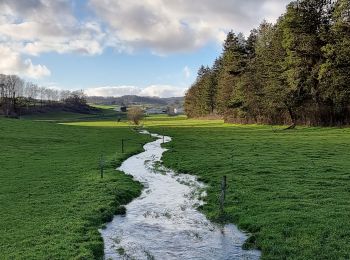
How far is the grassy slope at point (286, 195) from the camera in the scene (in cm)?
1519

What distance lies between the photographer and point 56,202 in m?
22.8

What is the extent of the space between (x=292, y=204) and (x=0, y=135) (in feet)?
176

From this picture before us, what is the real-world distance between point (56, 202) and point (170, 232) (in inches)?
330

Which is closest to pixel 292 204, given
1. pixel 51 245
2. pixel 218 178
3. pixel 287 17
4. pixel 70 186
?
pixel 218 178

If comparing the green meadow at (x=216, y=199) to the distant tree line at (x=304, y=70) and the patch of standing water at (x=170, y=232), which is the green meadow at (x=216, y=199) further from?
the distant tree line at (x=304, y=70)

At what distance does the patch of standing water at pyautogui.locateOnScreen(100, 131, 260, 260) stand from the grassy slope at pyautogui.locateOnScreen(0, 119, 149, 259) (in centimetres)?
89

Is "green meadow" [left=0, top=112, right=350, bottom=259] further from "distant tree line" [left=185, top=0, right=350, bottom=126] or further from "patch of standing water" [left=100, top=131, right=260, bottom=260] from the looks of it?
"distant tree line" [left=185, top=0, right=350, bottom=126]

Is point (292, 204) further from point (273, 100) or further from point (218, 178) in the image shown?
point (273, 100)

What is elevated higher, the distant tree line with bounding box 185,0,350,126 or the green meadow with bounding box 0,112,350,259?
the distant tree line with bounding box 185,0,350,126

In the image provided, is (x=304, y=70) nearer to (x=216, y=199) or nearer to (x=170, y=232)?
(x=216, y=199)

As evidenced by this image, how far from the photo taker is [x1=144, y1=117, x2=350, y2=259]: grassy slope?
598 inches

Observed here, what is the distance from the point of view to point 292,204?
67.1 ft

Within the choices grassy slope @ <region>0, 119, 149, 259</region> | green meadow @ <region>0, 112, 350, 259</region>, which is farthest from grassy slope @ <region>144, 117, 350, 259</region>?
grassy slope @ <region>0, 119, 149, 259</region>

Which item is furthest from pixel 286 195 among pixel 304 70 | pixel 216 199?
pixel 304 70
